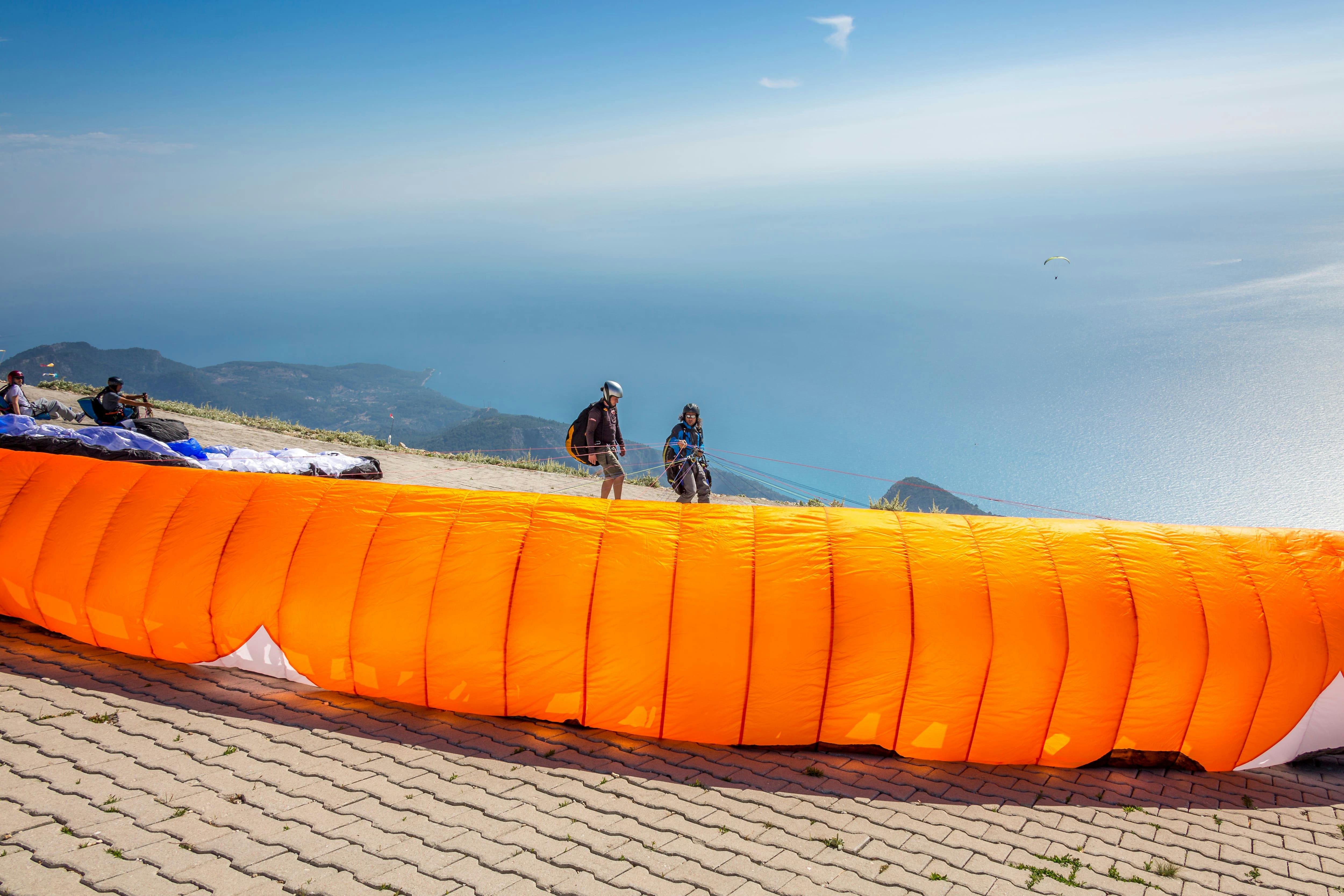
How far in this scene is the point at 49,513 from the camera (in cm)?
797

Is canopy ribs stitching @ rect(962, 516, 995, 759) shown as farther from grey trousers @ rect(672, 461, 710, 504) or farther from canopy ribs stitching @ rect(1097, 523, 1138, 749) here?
grey trousers @ rect(672, 461, 710, 504)

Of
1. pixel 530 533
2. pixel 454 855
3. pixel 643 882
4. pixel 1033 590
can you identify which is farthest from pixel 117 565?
pixel 1033 590

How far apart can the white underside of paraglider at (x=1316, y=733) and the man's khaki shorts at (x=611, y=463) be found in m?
7.91

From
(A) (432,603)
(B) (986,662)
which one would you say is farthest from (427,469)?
(B) (986,662)

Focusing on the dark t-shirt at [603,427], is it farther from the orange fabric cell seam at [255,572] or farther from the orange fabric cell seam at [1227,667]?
the orange fabric cell seam at [1227,667]

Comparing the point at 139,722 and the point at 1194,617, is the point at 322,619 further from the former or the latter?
the point at 1194,617

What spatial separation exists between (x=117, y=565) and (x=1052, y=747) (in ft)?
30.1

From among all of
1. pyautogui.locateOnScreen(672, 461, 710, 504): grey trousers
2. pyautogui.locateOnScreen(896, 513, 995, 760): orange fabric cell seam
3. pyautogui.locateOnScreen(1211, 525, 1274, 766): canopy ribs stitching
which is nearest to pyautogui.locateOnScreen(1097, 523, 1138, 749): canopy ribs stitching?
pyautogui.locateOnScreen(1211, 525, 1274, 766): canopy ribs stitching

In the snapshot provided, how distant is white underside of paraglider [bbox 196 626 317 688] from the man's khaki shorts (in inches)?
202

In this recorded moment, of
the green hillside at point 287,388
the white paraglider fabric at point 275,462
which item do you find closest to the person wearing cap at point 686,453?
the white paraglider fabric at point 275,462

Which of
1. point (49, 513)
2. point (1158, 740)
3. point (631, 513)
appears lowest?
point (1158, 740)

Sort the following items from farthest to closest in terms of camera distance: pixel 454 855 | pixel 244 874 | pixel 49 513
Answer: pixel 49 513, pixel 454 855, pixel 244 874

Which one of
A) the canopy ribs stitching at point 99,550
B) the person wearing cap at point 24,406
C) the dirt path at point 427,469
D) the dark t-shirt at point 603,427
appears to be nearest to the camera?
the canopy ribs stitching at point 99,550

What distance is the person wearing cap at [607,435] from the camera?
35.9 feet
